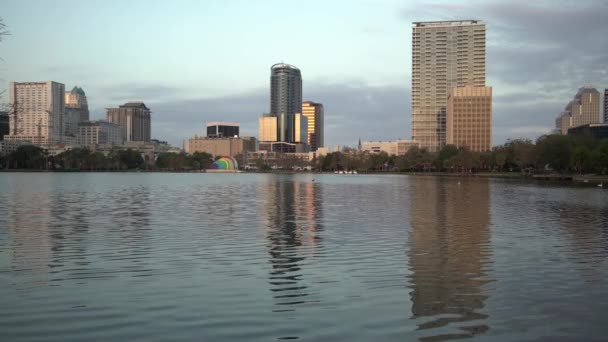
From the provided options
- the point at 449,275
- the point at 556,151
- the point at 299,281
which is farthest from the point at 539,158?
the point at 299,281

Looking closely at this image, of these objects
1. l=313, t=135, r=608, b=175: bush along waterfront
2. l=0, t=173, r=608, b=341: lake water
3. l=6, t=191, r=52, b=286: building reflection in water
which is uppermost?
l=313, t=135, r=608, b=175: bush along waterfront

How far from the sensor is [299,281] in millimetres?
15961

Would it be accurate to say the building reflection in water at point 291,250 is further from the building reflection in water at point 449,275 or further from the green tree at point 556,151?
the green tree at point 556,151

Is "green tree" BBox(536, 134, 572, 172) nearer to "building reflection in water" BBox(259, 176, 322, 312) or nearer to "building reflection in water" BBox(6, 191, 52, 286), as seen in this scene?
"building reflection in water" BBox(259, 176, 322, 312)

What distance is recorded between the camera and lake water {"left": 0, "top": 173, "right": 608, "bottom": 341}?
38.0 ft

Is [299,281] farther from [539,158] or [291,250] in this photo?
[539,158]

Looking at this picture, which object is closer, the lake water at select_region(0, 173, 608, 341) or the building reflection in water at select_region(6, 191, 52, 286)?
the lake water at select_region(0, 173, 608, 341)

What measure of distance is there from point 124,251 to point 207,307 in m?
8.93

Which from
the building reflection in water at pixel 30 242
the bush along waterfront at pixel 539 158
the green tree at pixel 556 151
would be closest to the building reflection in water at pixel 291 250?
the building reflection in water at pixel 30 242

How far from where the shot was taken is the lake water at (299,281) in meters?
11.6

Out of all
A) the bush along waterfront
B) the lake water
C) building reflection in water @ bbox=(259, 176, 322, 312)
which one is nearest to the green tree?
the bush along waterfront

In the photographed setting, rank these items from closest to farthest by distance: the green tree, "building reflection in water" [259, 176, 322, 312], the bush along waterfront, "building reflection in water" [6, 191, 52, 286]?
"building reflection in water" [259, 176, 322, 312] → "building reflection in water" [6, 191, 52, 286] → the bush along waterfront → the green tree

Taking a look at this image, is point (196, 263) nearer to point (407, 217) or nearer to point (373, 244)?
point (373, 244)

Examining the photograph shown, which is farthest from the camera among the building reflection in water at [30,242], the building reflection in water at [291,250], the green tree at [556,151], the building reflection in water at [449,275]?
the green tree at [556,151]
